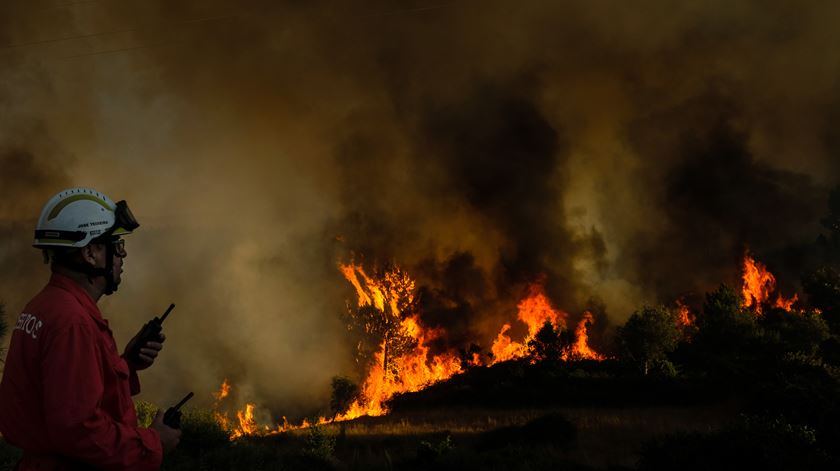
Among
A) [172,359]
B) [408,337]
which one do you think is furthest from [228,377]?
[408,337]

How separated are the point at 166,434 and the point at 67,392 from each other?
2.69ft

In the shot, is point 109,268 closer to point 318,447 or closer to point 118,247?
point 118,247

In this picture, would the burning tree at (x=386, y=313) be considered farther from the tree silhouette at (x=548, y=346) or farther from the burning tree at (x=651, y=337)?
the burning tree at (x=651, y=337)

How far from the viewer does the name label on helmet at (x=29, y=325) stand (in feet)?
9.58

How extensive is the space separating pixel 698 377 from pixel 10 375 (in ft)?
111

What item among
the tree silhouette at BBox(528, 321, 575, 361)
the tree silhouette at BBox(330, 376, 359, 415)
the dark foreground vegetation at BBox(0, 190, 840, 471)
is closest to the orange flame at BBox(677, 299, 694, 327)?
the dark foreground vegetation at BBox(0, 190, 840, 471)

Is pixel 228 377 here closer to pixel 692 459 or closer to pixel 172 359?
pixel 172 359

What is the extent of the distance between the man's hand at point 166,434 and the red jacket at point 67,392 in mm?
159

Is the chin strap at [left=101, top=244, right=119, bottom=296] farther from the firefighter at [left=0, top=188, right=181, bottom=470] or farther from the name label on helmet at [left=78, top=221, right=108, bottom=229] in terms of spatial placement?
the name label on helmet at [left=78, top=221, right=108, bottom=229]

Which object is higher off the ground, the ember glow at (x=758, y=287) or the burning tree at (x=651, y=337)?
the ember glow at (x=758, y=287)

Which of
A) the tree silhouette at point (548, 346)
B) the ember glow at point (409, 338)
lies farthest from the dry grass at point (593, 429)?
the ember glow at point (409, 338)

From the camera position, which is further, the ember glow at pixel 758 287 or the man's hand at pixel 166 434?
the ember glow at pixel 758 287

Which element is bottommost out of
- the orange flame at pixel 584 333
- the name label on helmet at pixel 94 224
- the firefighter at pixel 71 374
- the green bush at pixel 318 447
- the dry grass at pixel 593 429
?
the dry grass at pixel 593 429

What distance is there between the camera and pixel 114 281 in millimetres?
3529
